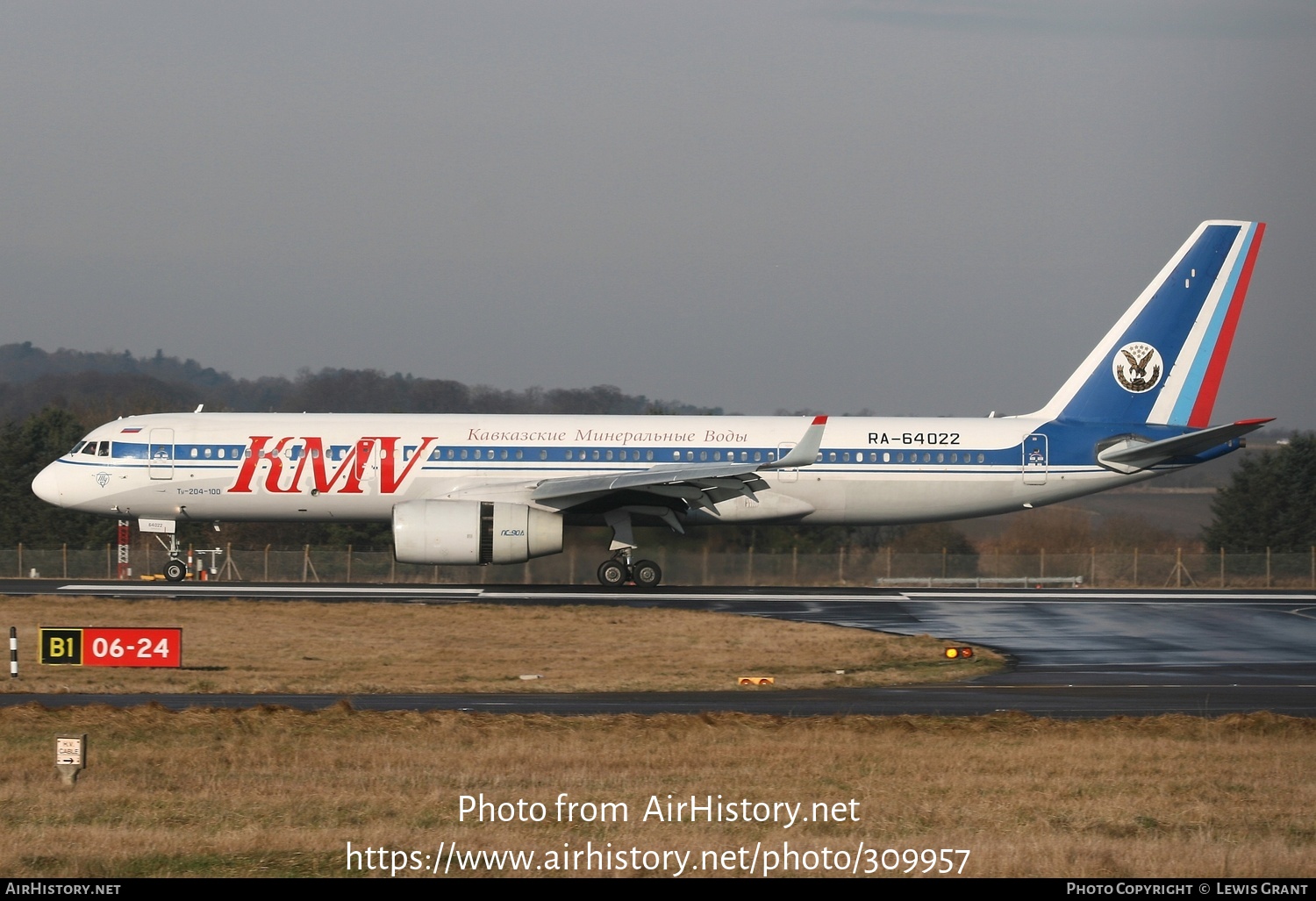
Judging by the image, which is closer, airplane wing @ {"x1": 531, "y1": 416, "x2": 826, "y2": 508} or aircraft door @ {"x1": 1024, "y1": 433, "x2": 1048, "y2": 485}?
airplane wing @ {"x1": 531, "y1": 416, "x2": 826, "y2": 508}

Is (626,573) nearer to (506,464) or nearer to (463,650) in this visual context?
(506,464)

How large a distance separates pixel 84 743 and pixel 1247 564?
4418 cm

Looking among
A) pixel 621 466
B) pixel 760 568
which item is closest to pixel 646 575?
pixel 621 466

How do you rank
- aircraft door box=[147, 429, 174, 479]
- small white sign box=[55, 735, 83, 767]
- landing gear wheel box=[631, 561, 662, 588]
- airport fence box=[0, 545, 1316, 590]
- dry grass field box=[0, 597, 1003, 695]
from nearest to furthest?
small white sign box=[55, 735, 83, 767], dry grass field box=[0, 597, 1003, 695], aircraft door box=[147, 429, 174, 479], landing gear wheel box=[631, 561, 662, 588], airport fence box=[0, 545, 1316, 590]

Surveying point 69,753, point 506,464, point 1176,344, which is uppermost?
point 1176,344

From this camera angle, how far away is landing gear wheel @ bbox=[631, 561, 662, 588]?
38344 mm

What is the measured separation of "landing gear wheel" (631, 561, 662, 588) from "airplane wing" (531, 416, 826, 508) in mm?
2340

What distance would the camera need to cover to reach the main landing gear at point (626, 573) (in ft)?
125

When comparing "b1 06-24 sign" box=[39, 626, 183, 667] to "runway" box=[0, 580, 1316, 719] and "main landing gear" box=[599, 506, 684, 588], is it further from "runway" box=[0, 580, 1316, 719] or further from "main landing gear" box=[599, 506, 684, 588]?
"main landing gear" box=[599, 506, 684, 588]

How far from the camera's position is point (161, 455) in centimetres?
3797

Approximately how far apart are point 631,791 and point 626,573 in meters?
25.0

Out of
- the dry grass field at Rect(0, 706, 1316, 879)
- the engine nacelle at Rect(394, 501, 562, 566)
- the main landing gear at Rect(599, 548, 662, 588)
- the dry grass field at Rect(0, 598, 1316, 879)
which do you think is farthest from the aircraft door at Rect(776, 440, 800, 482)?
the dry grass field at Rect(0, 706, 1316, 879)
